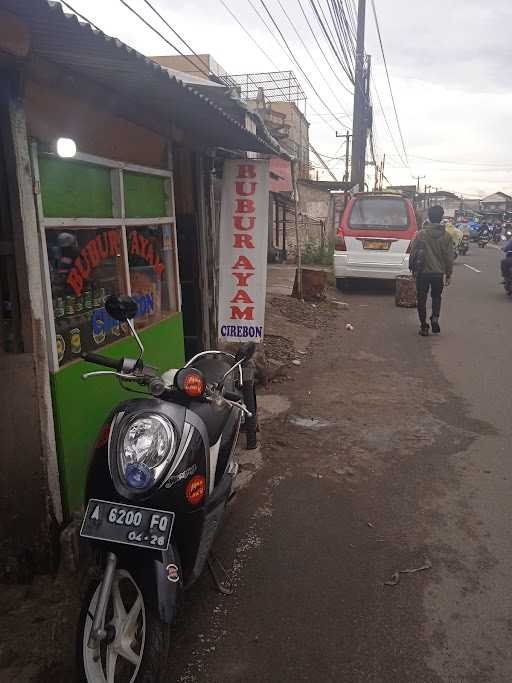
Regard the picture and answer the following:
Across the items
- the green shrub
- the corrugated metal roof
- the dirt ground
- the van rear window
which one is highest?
the corrugated metal roof

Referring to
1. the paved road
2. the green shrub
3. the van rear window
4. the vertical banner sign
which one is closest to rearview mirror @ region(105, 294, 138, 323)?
the paved road

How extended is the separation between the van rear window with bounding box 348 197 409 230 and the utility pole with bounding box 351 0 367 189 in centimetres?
542

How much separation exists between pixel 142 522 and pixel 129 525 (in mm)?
48

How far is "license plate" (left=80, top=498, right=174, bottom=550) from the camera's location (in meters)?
2.15

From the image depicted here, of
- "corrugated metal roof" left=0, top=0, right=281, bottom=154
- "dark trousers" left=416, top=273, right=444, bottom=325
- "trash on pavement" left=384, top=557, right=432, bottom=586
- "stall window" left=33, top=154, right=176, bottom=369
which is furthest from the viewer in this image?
"dark trousers" left=416, top=273, right=444, bottom=325

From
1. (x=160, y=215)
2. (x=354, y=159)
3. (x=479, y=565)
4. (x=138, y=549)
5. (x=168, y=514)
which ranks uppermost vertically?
(x=354, y=159)

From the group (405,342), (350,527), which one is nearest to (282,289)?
(405,342)

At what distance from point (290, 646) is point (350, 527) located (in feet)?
3.53

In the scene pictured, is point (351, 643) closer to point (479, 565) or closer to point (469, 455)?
point (479, 565)

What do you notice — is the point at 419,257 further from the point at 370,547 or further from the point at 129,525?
the point at 129,525

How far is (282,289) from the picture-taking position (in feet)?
42.5

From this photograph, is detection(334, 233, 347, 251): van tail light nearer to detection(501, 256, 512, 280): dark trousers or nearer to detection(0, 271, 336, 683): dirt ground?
detection(501, 256, 512, 280): dark trousers

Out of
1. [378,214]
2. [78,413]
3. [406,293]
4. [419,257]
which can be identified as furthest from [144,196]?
[378,214]

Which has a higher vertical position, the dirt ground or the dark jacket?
the dark jacket
